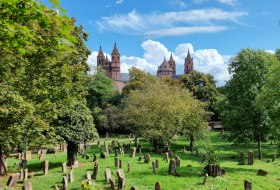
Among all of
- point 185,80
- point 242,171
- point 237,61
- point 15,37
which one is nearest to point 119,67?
point 185,80

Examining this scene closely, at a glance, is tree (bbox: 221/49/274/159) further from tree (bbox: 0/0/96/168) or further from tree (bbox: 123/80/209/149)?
tree (bbox: 0/0/96/168)

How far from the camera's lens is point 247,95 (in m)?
34.9

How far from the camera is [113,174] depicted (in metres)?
23.2

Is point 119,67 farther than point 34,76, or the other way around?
point 119,67

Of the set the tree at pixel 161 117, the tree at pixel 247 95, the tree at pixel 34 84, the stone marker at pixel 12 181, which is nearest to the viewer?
the tree at pixel 34 84

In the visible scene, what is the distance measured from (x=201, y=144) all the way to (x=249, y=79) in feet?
46.2

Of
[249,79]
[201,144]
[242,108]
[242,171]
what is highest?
[249,79]

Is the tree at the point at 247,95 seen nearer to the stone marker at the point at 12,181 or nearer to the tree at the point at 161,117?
the tree at the point at 161,117

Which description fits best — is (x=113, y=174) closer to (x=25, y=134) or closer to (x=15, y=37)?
(x=25, y=134)

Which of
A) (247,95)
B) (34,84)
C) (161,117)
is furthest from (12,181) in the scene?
(247,95)

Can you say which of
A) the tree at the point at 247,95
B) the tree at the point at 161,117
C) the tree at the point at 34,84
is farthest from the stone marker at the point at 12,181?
the tree at the point at 247,95

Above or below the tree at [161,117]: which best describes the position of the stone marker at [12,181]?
below

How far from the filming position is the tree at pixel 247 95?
34.4 meters

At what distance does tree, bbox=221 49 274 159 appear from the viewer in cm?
3444
